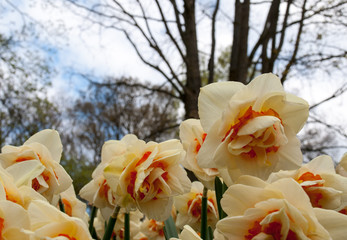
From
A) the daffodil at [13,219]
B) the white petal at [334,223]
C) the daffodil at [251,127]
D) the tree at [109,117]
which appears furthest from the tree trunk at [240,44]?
the tree at [109,117]

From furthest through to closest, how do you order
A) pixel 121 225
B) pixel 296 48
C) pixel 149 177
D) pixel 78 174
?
pixel 78 174, pixel 296 48, pixel 121 225, pixel 149 177

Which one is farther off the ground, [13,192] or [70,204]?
[13,192]

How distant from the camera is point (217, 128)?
0.58 meters

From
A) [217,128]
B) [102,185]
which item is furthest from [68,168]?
[217,128]

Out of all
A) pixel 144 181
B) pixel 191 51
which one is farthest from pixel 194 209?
pixel 191 51

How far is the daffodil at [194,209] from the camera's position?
1.07 m

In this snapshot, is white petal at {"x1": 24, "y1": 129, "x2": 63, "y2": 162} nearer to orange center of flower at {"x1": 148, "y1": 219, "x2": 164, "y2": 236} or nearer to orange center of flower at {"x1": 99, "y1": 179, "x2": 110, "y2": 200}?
orange center of flower at {"x1": 99, "y1": 179, "x2": 110, "y2": 200}

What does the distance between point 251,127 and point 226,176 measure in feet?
0.40

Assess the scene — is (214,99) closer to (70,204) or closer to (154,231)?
(70,204)

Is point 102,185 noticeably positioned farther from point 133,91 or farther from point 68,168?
point 133,91

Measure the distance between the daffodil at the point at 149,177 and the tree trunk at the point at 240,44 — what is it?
3.75 meters

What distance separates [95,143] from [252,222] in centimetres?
1404

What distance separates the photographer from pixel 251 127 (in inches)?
21.1

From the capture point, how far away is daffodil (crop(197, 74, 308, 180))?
0.55 meters
